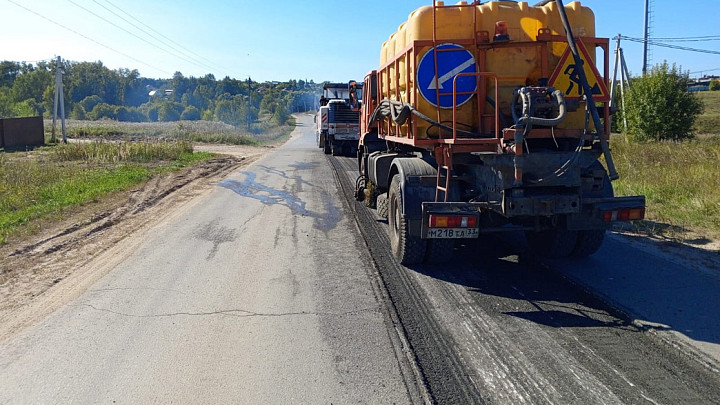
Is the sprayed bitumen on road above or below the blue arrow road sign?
below

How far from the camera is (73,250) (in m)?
8.66

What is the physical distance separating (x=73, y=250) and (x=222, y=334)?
4659mm

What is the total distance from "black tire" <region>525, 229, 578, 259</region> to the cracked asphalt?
2.45 m

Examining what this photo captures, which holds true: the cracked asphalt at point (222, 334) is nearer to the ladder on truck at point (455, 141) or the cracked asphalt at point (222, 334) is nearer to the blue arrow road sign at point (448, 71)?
the ladder on truck at point (455, 141)

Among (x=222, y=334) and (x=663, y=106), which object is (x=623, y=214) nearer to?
(x=222, y=334)

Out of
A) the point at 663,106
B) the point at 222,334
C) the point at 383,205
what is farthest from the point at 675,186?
the point at 663,106

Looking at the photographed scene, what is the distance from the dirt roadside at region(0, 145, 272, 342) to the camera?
6.26m

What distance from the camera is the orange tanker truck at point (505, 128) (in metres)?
6.27

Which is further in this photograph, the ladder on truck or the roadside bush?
the roadside bush

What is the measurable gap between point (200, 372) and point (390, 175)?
4727mm

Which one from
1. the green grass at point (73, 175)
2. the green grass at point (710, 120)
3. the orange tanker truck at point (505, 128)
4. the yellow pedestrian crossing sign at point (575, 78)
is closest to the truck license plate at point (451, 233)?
the orange tanker truck at point (505, 128)

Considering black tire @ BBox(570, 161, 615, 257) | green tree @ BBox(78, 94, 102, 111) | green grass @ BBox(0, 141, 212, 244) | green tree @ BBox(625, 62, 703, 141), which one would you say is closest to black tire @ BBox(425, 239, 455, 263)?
black tire @ BBox(570, 161, 615, 257)

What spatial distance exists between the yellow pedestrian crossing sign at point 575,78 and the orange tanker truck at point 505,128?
0.04ft

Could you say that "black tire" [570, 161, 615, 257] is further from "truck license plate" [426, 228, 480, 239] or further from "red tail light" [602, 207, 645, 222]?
"truck license plate" [426, 228, 480, 239]
